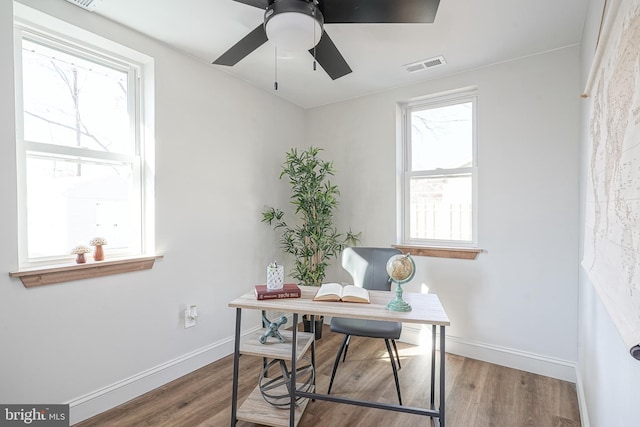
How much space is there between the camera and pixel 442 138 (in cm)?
305

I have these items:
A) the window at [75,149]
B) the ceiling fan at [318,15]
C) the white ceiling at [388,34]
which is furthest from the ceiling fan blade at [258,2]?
the window at [75,149]

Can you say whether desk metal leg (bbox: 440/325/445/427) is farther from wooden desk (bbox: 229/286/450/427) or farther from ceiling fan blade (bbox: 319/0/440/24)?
ceiling fan blade (bbox: 319/0/440/24)

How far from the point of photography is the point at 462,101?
292 cm

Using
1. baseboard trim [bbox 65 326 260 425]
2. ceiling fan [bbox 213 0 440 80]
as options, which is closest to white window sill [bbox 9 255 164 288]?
baseboard trim [bbox 65 326 260 425]

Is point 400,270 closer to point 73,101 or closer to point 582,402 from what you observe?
point 582,402

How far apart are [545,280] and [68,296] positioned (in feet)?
11.2

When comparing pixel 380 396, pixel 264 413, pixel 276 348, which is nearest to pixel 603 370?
pixel 380 396

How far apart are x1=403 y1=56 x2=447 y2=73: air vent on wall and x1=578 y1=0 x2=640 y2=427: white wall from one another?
0.94 metres

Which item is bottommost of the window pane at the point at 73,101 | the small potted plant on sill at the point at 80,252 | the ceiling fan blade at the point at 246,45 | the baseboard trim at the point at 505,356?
the baseboard trim at the point at 505,356

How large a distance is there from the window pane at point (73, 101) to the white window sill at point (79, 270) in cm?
79

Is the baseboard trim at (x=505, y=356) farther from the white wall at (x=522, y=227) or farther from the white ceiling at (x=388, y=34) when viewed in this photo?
the white ceiling at (x=388, y=34)

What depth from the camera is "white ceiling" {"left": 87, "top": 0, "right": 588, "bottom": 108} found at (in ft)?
6.27

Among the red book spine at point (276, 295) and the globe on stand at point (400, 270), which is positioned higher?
the globe on stand at point (400, 270)

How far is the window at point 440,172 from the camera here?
2893 mm
